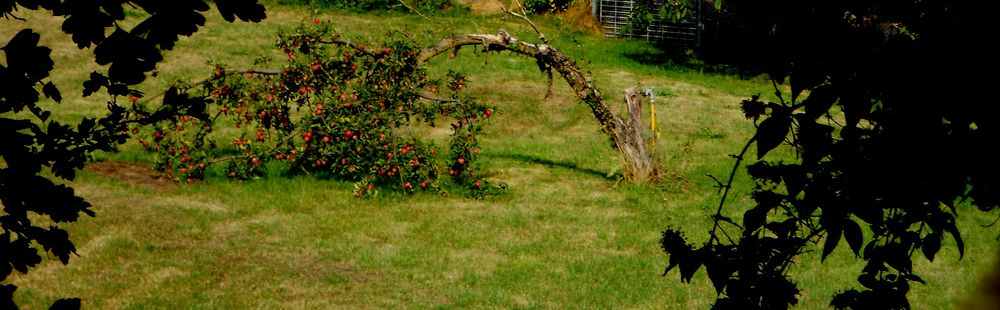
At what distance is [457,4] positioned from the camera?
25.4 m

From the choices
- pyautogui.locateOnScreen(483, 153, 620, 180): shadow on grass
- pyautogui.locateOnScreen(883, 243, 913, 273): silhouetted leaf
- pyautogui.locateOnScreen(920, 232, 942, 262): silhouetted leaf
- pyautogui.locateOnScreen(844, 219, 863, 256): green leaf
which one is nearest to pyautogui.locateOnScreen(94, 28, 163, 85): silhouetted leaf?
pyautogui.locateOnScreen(844, 219, 863, 256): green leaf

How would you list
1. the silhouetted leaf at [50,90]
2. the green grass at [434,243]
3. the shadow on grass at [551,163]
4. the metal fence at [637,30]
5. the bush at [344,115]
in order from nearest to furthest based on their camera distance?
the silhouetted leaf at [50,90] → the green grass at [434,243] → the bush at [344,115] → the shadow on grass at [551,163] → the metal fence at [637,30]

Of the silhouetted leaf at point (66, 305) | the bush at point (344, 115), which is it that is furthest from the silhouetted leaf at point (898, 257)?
the bush at point (344, 115)

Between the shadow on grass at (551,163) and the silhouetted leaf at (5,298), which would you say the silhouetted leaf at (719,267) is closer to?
the silhouetted leaf at (5,298)

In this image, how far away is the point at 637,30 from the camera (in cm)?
2497

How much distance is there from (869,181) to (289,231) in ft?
25.4

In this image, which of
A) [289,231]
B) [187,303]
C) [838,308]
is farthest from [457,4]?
[838,308]

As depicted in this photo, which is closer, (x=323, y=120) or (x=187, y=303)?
(x=187, y=303)

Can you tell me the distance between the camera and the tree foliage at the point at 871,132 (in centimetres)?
254

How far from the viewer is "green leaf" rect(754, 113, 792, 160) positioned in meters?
2.65

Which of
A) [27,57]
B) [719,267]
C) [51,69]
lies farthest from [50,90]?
[719,267]

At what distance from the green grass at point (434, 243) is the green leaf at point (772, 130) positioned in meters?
5.42

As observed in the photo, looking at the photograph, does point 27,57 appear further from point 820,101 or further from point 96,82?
point 820,101

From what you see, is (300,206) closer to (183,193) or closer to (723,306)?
(183,193)
